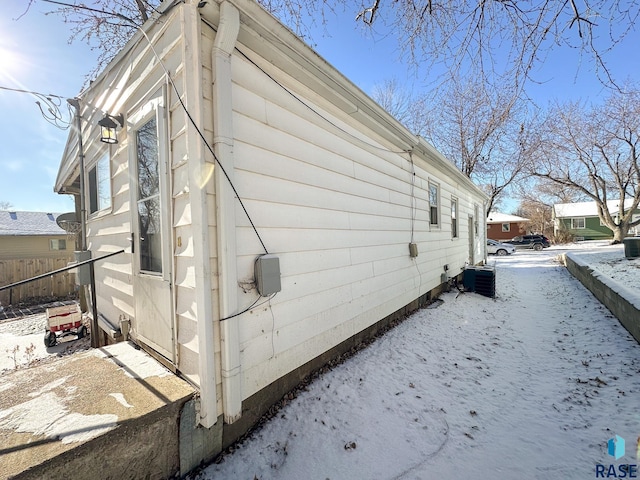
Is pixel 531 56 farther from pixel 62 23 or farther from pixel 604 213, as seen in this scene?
pixel 604 213

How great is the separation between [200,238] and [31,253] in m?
19.0

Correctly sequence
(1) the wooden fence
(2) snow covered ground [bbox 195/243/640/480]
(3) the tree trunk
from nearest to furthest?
(2) snow covered ground [bbox 195/243/640/480] → (1) the wooden fence → (3) the tree trunk

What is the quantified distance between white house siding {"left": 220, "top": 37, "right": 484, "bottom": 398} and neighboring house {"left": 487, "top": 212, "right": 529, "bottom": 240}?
34942 millimetres

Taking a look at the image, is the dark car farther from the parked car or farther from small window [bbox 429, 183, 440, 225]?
small window [bbox 429, 183, 440, 225]

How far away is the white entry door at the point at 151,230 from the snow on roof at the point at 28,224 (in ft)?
52.4

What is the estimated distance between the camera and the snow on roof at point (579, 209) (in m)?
32.5

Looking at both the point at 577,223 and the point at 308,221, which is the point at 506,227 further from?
the point at 308,221

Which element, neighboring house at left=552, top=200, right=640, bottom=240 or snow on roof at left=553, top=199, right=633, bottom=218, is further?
snow on roof at left=553, top=199, right=633, bottom=218

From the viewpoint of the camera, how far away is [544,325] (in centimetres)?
486

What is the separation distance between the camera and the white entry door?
2.39 m

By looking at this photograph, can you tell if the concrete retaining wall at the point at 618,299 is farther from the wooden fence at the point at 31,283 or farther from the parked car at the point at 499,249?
the wooden fence at the point at 31,283

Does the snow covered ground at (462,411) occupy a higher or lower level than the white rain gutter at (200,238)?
lower

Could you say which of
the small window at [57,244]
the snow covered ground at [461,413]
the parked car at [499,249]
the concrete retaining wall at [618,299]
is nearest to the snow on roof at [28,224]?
the small window at [57,244]

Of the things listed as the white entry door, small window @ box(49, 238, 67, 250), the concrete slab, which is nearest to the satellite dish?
the white entry door
